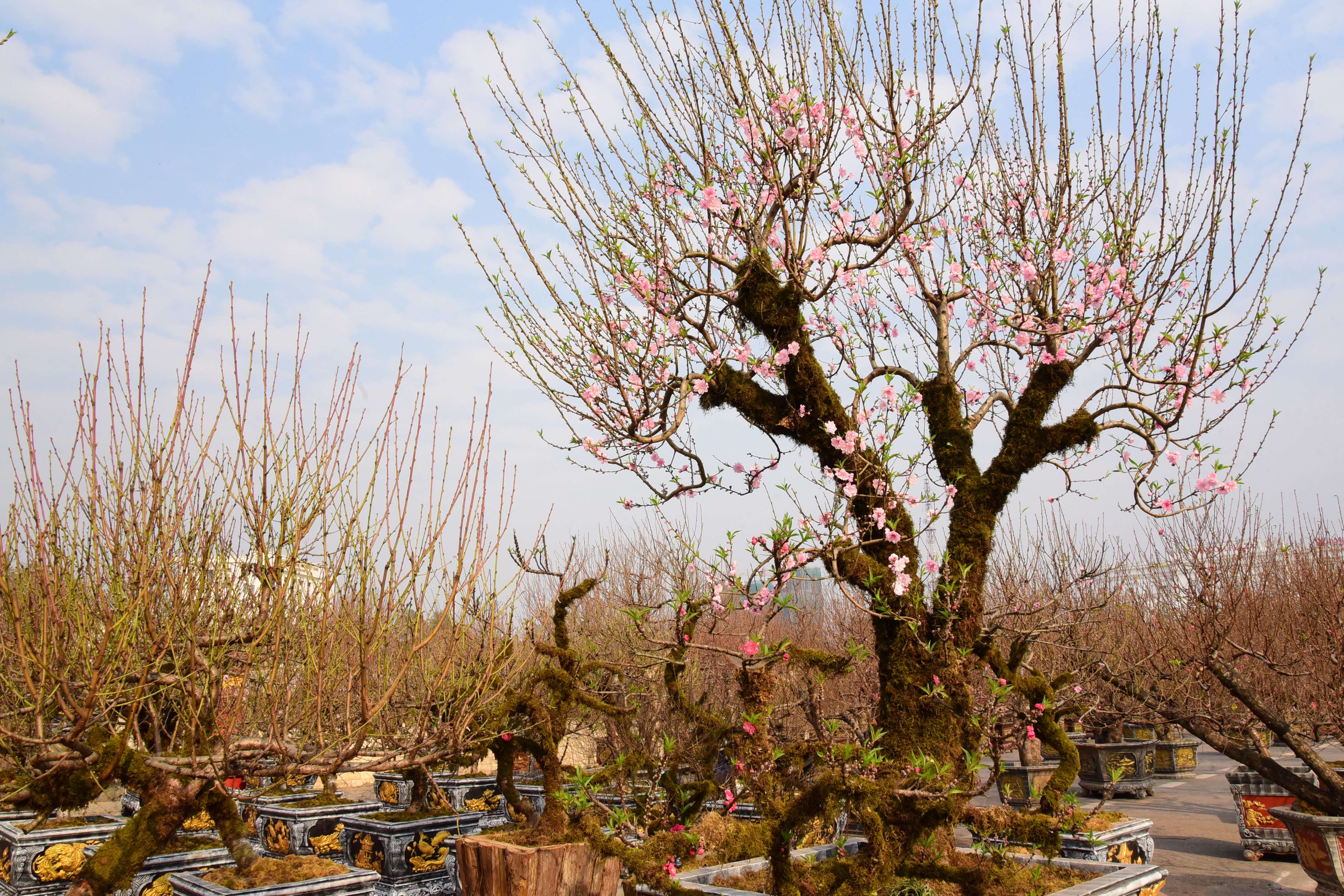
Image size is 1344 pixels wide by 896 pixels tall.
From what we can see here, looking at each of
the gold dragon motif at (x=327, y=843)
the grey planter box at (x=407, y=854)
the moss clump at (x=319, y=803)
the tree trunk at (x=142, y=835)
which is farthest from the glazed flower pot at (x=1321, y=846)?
the moss clump at (x=319, y=803)

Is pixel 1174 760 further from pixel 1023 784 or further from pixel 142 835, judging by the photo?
pixel 142 835

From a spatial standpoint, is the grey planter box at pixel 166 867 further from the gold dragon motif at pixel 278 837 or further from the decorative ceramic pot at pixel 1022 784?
the decorative ceramic pot at pixel 1022 784

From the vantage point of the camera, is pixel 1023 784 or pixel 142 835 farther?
pixel 1023 784

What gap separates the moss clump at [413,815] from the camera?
24.4 feet

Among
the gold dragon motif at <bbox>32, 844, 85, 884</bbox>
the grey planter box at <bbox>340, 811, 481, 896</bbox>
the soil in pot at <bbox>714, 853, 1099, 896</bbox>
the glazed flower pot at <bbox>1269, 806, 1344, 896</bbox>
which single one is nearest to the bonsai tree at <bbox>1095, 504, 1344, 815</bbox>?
the glazed flower pot at <bbox>1269, 806, 1344, 896</bbox>

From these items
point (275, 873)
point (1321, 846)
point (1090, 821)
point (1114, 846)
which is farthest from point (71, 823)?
point (1321, 846)

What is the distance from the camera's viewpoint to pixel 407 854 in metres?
7.03

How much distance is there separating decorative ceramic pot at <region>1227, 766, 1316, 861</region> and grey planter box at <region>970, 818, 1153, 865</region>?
281 centimetres

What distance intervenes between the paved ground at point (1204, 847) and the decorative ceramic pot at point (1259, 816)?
141mm

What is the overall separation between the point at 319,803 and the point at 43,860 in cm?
233

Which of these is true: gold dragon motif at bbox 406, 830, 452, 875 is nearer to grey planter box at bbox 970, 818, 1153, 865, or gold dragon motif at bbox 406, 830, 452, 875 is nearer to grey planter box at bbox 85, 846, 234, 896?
grey planter box at bbox 85, 846, 234, 896

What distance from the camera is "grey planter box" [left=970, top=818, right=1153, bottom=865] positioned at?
626 cm

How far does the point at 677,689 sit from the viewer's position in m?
5.71

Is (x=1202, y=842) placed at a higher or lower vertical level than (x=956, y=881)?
lower
